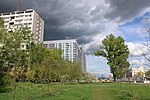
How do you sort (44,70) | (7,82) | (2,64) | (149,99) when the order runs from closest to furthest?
(149,99) → (44,70) → (7,82) → (2,64)

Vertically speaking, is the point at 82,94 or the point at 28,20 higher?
the point at 28,20

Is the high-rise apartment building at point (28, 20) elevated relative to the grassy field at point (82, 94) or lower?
elevated

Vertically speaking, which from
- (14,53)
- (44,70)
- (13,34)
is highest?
(13,34)

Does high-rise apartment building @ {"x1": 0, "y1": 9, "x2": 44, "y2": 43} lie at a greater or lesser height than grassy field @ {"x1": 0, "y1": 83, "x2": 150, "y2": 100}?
greater

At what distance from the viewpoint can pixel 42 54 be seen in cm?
6581

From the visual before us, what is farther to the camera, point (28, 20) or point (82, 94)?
point (28, 20)

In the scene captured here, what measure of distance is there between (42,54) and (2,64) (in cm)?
3089

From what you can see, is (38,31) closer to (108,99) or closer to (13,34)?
(13,34)

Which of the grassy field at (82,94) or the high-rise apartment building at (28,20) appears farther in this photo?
the high-rise apartment building at (28,20)

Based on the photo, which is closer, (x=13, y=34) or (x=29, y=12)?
(x=13, y=34)

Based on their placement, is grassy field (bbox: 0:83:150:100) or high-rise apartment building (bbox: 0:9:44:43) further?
high-rise apartment building (bbox: 0:9:44:43)

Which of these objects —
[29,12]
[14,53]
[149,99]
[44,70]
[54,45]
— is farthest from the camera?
[54,45]

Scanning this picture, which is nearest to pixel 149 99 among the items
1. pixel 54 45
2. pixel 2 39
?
pixel 2 39

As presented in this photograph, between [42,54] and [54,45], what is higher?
[54,45]
